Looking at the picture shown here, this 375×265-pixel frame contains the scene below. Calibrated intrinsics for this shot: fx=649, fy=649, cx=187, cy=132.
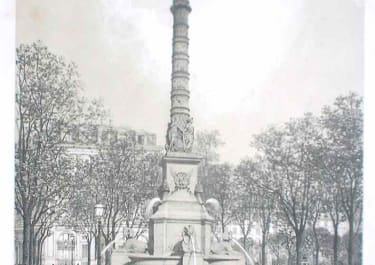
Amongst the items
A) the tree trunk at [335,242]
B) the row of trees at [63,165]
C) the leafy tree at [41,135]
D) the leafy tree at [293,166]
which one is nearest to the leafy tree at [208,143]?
the leafy tree at [293,166]

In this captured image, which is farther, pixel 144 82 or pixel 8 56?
pixel 144 82

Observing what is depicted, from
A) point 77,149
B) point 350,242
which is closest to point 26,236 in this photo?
point 77,149

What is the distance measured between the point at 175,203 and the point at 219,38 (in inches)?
98.3

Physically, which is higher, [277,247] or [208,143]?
[208,143]

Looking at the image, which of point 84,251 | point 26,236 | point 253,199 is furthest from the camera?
point 253,199

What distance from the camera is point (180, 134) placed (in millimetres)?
9625

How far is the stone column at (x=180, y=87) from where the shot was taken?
345 inches

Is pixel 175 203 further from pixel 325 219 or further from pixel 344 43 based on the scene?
pixel 344 43

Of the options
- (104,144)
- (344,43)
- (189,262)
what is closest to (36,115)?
(104,144)

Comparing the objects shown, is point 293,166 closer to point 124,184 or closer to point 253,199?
point 253,199

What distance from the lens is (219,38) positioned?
8820 mm

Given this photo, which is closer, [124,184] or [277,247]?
[124,184]

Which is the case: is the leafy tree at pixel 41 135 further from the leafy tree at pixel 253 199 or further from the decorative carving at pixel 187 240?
the leafy tree at pixel 253 199

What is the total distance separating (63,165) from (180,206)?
6.06 ft
